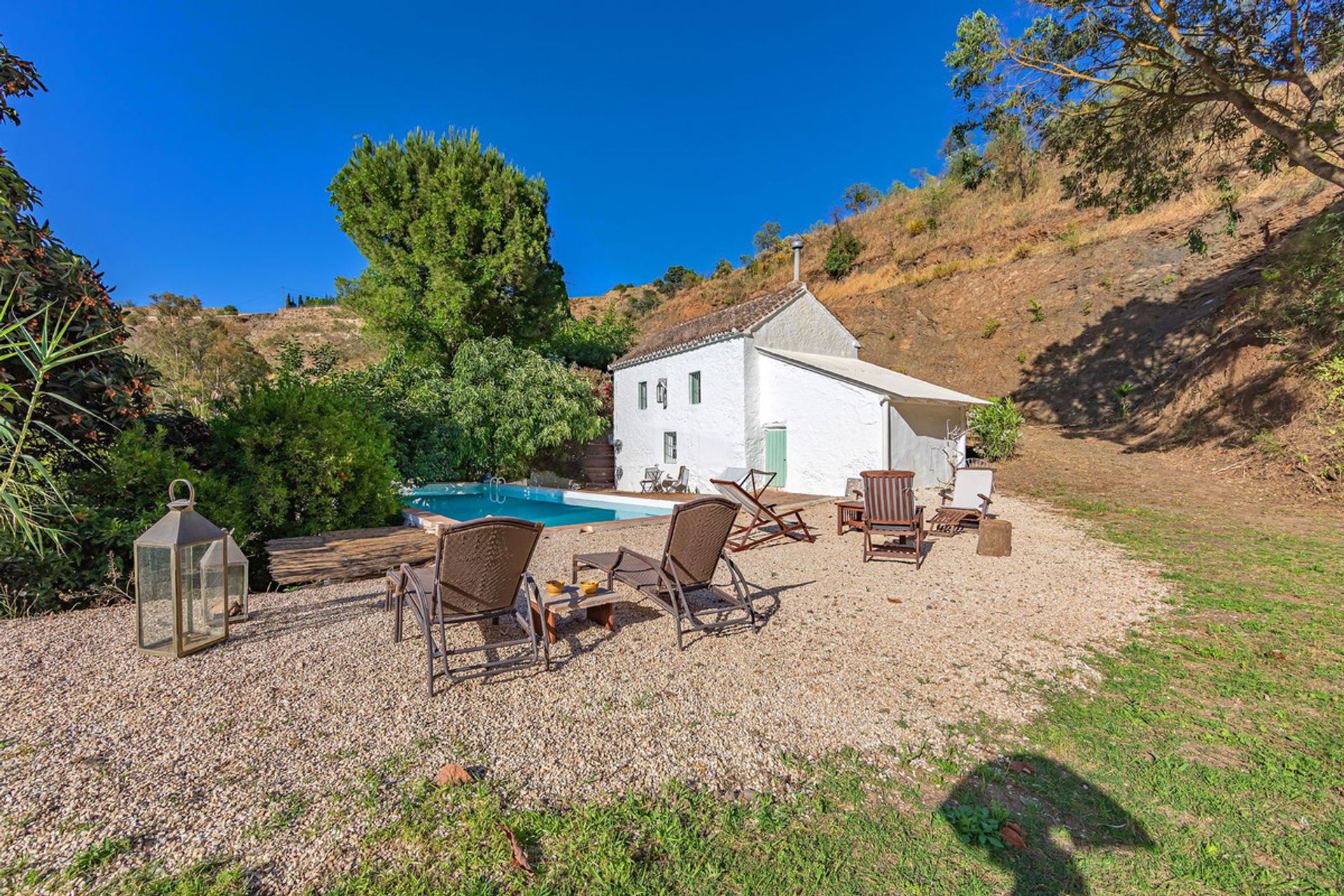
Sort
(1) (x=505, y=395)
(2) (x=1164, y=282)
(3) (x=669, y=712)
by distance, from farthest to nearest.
Result: 1. (2) (x=1164, y=282)
2. (1) (x=505, y=395)
3. (3) (x=669, y=712)

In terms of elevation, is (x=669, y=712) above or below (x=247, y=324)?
below

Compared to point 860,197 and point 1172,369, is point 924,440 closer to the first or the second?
point 1172,369

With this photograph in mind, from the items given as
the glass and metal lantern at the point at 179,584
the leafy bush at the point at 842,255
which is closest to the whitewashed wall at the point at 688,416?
the glass and metal lantern at the point at 179,584

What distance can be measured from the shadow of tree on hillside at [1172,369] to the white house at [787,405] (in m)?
6.70

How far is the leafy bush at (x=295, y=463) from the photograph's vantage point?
7.61 metres

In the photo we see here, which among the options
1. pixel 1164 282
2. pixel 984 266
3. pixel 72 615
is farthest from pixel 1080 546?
pixel 984 266

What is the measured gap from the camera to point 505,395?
65.6 ft

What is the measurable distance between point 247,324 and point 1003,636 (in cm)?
6197

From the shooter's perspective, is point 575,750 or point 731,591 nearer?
point 575,750

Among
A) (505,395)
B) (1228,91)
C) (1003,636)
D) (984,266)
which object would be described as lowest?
(1003,636)

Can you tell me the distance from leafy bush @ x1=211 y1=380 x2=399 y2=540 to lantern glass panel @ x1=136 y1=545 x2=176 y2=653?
2.76 metres

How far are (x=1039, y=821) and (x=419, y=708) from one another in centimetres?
359

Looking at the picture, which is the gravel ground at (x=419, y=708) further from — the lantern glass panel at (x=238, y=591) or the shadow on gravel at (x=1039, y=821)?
the shadow on gravel at (x=1039, y=821)

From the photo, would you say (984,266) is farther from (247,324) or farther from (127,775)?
(247,324)
